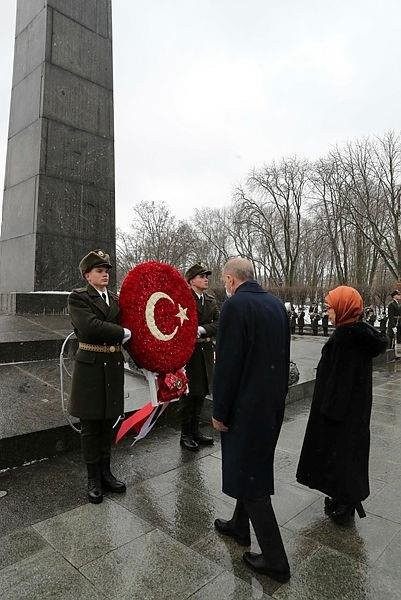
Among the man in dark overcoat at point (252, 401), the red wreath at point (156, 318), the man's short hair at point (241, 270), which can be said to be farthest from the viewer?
the red wreath at point (156, 318)

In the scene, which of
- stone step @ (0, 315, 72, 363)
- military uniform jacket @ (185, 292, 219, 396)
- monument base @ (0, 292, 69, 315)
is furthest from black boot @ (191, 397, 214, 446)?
monument base @ (0, 292, 69, 315)

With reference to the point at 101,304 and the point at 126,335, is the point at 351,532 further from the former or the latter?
the point at 101,304

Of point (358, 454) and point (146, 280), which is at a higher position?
point (146, 280)

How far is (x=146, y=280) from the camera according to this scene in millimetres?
3523

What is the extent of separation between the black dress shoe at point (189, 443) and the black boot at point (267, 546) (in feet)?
5.97

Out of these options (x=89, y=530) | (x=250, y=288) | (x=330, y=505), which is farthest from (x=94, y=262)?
(x=330, y=505)

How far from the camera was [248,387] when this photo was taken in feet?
8.17

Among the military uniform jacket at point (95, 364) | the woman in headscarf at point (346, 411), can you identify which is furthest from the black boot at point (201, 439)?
the woman in headscarf at point (346, 411)

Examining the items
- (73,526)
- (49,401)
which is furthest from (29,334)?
(73,526)

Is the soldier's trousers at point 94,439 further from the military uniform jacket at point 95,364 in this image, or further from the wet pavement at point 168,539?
the wet pavement at point 168,539

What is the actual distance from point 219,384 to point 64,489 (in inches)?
70.9

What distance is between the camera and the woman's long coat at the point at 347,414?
2.98m

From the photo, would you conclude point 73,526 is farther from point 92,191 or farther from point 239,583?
point 92,191

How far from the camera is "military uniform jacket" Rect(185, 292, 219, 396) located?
4449 mm
